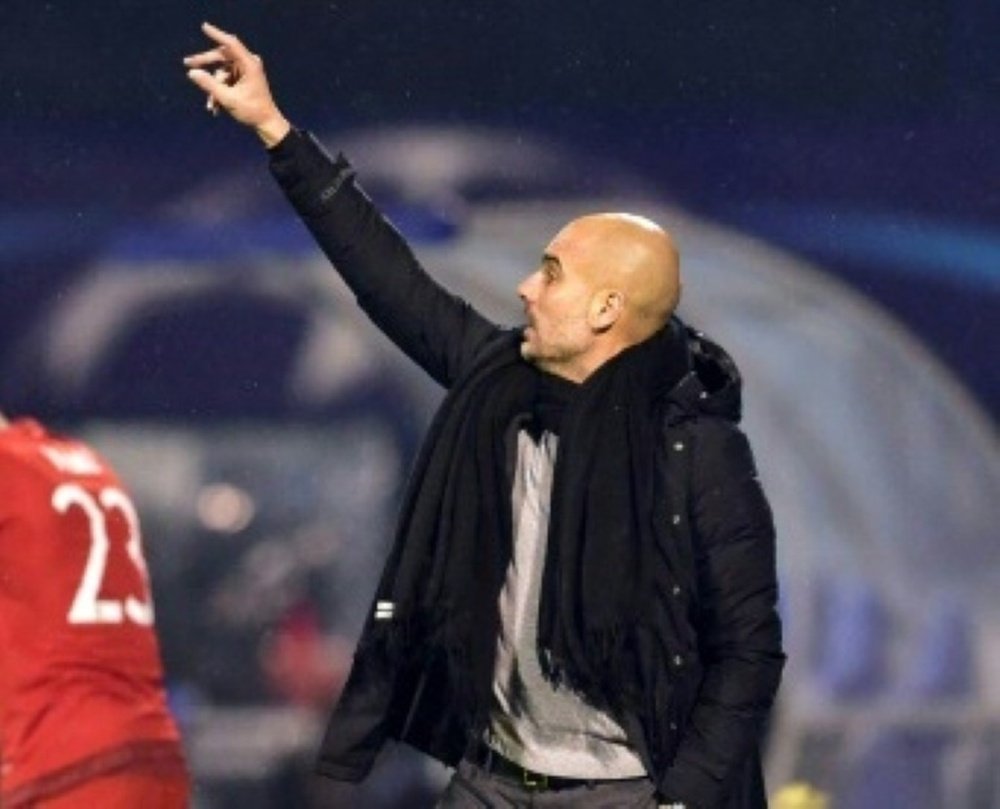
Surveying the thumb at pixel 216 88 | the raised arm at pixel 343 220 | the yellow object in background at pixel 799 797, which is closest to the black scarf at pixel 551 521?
the raised arm at pixel 343 220

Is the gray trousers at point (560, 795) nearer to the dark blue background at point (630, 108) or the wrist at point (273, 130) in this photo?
the wrist at point (273, 130)

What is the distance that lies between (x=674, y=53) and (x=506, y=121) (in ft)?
1.17

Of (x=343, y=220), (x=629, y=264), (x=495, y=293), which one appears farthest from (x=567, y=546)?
(x=495, y=293)

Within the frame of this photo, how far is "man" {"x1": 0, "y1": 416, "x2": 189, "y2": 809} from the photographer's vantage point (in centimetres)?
442

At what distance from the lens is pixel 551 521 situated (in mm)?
4832

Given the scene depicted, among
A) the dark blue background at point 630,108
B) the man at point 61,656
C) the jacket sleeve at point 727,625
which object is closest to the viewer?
the man at point 61,656

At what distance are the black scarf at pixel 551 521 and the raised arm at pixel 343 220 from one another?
12 centimetres

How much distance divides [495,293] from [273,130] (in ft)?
4.75

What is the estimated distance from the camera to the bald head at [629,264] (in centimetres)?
490

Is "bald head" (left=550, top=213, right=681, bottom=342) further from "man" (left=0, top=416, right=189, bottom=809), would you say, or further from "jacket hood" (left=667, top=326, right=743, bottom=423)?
"man" (left=0, top=416, right=189, bottom=809)

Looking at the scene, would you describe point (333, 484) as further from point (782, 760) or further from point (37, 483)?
point (37, 483)

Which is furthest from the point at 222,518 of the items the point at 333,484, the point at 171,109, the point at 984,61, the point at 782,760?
the point at 984,61

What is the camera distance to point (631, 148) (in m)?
6.22

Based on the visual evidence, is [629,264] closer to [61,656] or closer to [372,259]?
[372,259]
